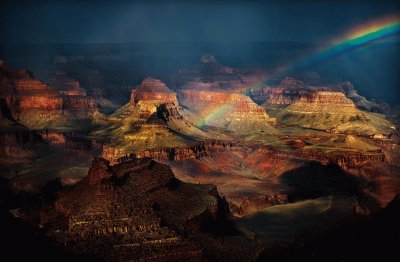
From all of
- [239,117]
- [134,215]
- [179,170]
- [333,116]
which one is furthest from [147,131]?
[134,215]

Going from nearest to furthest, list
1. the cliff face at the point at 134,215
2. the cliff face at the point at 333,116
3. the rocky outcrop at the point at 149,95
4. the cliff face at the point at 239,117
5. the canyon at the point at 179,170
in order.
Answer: the cliff face at the point at 134,215 < the canyon at the point at 179,170 < the cliff face at the point at 333,116 < the cliff face at the point at 239,117 < the rocky outcrop at the point at 149,95

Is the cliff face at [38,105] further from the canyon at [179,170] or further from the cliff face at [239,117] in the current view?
the cliff face at [239,117]

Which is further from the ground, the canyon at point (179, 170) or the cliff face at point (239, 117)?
the cliff face at point (239, 117)

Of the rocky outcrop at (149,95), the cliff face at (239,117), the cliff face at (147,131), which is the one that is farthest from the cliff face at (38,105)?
the cliff face at (239,117)

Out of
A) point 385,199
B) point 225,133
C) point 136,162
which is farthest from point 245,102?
point 136,162

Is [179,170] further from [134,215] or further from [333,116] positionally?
[333,116]

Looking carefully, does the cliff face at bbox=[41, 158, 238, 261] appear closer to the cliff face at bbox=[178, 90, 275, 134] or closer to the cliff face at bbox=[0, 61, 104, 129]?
the cliff face at bbox=[0, 61, 104, 129]

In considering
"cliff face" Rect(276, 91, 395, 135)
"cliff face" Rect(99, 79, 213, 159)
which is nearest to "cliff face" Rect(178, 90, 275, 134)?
"cliff face" Rect(276, 91, 395, 135)
